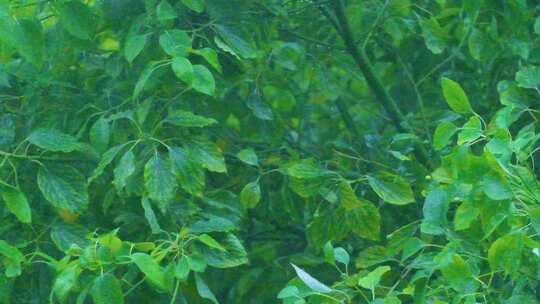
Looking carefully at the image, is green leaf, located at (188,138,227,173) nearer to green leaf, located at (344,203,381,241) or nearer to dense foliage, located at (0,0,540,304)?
dense foliage, located at (0,0,540,304)

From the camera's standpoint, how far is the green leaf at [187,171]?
2344mm

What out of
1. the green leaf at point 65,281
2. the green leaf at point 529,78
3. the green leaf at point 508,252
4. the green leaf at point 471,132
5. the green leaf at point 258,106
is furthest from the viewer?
the green leaf at point 258,106

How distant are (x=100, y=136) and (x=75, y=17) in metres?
0.24

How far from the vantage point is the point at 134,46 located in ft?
7.68

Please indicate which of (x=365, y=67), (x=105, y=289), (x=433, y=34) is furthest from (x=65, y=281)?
(x=433, y=34)

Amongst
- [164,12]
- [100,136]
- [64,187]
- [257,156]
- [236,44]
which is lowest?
[257,156]

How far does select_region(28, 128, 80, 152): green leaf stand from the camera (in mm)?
2369

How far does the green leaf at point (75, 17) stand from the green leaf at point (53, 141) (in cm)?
21

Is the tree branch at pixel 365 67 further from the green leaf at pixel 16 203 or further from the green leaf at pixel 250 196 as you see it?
the green leaf at pixel 16 203

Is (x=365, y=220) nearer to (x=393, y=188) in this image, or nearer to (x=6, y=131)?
(x=393, y=188)

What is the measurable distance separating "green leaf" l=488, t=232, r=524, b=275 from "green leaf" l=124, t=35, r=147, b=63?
846 mm

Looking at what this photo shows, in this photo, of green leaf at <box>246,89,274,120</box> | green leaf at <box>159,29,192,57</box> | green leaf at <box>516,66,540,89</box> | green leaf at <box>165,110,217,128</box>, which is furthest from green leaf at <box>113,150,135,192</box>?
green leaf at <box>516,66,540,89</box>

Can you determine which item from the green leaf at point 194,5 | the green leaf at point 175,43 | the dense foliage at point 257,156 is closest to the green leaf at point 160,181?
the dense foliage at point 257,156

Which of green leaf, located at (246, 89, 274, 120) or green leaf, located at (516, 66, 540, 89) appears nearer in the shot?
green leaf, located at (516, 66, 540, 89)
